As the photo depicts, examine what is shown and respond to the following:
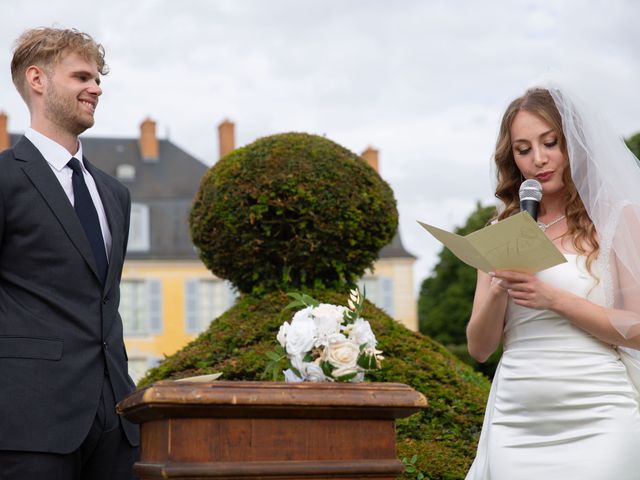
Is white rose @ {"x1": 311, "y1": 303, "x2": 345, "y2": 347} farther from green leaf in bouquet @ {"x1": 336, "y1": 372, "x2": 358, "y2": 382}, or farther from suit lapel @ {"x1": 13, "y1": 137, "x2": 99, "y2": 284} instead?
suit lapel @ {"x1": 13, "y1": 137, "x2": 99, "y2": 284}

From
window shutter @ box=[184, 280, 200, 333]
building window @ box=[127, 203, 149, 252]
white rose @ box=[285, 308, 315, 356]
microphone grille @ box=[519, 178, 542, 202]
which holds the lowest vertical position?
white rose @ box=[285, 308, 315, 356]

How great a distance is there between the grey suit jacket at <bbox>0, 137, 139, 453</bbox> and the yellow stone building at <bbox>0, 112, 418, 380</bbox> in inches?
1205

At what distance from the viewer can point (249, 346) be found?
230 inches

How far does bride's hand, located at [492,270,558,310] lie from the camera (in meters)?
3.87

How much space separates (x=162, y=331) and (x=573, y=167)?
32298mm

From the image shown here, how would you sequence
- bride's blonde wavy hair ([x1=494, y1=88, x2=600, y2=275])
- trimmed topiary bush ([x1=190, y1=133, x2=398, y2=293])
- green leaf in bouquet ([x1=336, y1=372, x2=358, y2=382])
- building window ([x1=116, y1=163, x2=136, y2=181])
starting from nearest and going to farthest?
A: 1. green leaf in bouquet ([x1=336, y1=372, x2=358, y2=382])
2. bride's blonde wavy hair ([x1=494, y1=88, x2=600, y2=275])
3. trimmed topiary bush ([x1=190, y1=133, x2=398, y2=293])
4. building window ([x1=116, y1=163, x2=136, y2=181])

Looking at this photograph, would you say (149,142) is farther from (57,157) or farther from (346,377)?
(346,377)

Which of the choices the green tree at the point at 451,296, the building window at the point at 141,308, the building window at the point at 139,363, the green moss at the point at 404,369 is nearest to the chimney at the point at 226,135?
the building window at the point at 141,308

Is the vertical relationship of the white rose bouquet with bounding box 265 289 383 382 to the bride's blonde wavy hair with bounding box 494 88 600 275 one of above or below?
below

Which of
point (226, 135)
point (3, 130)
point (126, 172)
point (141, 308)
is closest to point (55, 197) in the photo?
point (141, 308)

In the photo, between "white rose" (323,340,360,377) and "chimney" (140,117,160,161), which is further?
"chimney" (140,117,160,161)

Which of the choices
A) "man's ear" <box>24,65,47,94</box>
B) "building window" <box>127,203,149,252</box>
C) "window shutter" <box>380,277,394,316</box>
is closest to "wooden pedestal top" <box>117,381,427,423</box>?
"man's ear" <box>24,65,47,94</box>

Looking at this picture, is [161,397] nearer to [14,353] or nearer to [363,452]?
[363,452]

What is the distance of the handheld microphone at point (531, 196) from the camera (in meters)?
3.85
